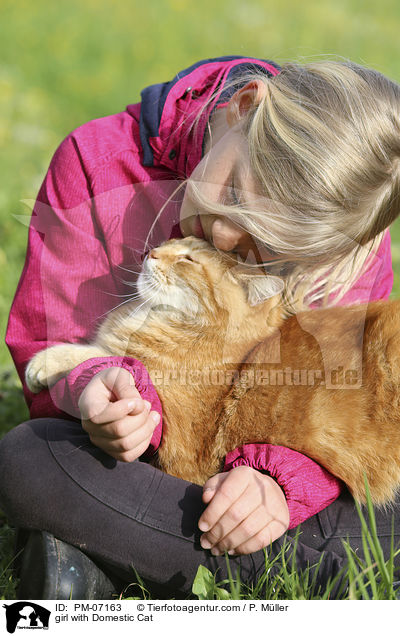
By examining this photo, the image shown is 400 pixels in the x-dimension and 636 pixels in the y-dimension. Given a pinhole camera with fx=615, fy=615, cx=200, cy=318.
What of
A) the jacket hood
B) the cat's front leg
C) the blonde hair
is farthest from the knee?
the jacket hood

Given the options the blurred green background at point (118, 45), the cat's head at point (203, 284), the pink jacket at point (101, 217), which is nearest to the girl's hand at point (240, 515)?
the cat's head at point (203, 284)

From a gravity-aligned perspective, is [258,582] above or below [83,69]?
below

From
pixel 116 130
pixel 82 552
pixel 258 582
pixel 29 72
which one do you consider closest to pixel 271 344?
pixel 258 582

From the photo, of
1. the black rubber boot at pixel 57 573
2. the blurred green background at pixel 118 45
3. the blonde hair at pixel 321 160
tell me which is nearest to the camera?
the black rubber boot at pixel 57 573

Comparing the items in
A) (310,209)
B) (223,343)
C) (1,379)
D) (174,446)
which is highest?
(310,209)

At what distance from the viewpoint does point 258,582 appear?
4.69 ft

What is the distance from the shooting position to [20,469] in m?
1.65

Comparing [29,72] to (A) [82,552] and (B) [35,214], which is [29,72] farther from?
(A) [82,552]

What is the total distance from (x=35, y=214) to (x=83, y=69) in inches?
187

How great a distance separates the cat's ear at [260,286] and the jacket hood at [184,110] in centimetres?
40

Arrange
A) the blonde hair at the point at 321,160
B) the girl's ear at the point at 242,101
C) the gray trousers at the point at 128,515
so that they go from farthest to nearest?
the girl's ear at the point at 242,101
the blonde hair at the point at 321,160
the gray trousers at the point at 128,515

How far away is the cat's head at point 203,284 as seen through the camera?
187cm

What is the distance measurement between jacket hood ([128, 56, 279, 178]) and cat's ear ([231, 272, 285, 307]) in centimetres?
40
